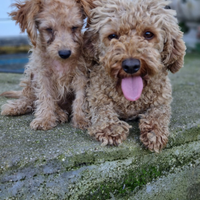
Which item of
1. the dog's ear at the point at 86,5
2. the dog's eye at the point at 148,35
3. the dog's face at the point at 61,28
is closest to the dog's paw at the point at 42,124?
the dog's face at the point at 61,28

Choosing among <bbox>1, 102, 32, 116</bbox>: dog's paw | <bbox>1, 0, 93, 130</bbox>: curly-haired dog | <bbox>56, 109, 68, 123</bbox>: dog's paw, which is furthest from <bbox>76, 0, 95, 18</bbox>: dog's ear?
<bbox>1, 102, 32, 116</bbox>: dog's paw

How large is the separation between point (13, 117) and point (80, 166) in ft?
3.99

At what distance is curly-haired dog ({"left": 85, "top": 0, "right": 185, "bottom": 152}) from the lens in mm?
2422

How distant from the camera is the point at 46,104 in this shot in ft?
9.75

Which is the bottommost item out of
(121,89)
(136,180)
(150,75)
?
(136,180)

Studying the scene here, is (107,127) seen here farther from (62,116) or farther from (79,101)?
(62,116)

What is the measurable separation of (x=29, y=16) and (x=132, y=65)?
4.06 ft

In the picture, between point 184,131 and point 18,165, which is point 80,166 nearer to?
point 18,165

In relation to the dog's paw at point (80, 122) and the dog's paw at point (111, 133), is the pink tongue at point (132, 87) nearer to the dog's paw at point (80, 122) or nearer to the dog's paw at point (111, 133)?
the dog's paw at point (111, 133)

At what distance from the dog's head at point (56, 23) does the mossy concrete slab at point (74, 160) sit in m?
0.83

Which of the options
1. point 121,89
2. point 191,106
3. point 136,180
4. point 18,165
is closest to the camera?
point 18,165

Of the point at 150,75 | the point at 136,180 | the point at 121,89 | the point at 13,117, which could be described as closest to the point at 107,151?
the point at 136,180

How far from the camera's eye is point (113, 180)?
237cm

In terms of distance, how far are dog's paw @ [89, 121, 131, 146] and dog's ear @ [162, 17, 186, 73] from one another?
0.82 metres
